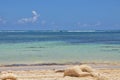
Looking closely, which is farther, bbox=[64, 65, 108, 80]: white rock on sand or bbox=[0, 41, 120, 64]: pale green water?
bbox=[0, 41, 120, 64]: pale green water

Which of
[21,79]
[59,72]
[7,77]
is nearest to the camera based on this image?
[7,77]

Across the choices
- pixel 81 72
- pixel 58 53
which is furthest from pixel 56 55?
pixel 81 72

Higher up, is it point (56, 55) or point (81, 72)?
point (56, 55)

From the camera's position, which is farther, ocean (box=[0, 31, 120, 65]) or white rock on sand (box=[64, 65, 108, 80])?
ocean (box=[0, 31, 120, 65])

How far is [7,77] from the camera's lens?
14.2 m

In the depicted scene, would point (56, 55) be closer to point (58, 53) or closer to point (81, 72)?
point (58, 53)

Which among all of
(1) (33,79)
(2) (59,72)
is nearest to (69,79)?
(1) (33,79)

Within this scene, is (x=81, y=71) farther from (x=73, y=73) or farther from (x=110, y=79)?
(x=110, y=79)

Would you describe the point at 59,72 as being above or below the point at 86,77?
above

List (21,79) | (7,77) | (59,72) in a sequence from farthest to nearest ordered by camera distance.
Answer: (59,72)
(21,79)
(7,77)

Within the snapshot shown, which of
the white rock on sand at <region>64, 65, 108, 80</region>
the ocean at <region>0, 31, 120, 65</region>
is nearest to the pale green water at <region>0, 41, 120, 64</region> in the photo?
the ocean at <region>0, 31, 120, 65</region>

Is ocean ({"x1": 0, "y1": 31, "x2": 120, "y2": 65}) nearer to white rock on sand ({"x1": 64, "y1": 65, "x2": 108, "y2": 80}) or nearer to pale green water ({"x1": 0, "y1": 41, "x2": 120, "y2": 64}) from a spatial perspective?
pale green water ({"x1": 0, "y1": 41, "x2": 120, "y2": 64})

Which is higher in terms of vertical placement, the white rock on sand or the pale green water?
the pale green water

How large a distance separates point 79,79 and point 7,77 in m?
2.79
